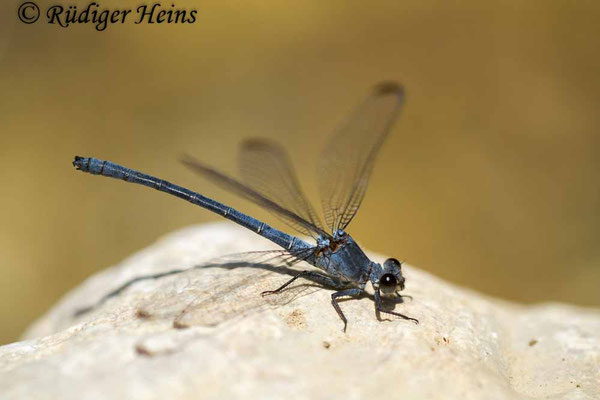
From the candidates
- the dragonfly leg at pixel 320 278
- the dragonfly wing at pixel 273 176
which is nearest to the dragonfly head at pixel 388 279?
the dragonfly leg at pixel 320 278

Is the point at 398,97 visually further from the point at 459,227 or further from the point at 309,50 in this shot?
the point at 309,50

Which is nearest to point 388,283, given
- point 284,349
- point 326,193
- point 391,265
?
point 391,265

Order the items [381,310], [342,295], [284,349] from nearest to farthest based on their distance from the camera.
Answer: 1. [284,349]
2. [381,310]
3. [342,295]

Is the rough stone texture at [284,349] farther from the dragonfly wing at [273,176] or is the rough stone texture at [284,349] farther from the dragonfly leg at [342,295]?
the dragonfly wing at [273,176]

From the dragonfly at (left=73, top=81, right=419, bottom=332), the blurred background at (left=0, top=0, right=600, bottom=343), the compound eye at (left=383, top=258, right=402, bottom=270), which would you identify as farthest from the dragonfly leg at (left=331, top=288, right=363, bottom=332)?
the blurred background at (left=0, top=0, right=600, bottom=343)

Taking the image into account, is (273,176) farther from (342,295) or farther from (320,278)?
(342,295)

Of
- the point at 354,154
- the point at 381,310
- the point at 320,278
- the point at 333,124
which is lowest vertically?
the point at 381,310
